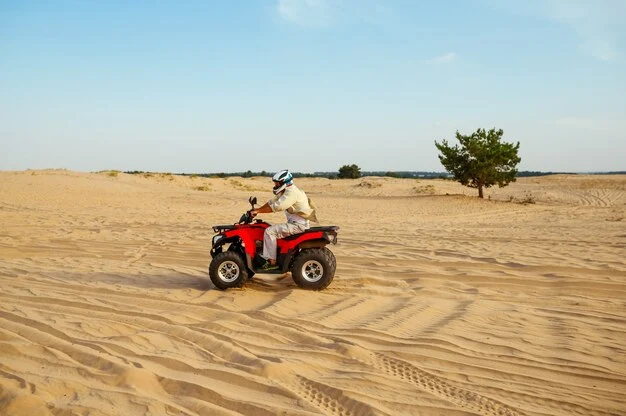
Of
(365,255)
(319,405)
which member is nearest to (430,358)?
(319,405)

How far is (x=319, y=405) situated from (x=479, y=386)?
127cm

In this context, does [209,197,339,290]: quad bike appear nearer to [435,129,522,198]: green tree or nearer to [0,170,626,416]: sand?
[0,170,626,416]: sand

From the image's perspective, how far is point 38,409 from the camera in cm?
365

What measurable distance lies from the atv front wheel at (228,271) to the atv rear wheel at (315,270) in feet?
2.35

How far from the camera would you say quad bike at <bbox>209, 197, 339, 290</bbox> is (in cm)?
746

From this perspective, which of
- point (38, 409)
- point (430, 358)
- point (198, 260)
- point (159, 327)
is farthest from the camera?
point (198, 260)

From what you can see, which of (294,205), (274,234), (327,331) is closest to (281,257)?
(274,234)

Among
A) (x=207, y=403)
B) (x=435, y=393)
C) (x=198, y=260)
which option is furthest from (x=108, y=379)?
(x=198, y=260)

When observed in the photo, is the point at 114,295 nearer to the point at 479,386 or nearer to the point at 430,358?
the point at 430,358

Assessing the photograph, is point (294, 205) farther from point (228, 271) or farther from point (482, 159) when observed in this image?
point (482, 159)

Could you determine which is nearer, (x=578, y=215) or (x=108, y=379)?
(x=108, y=379)

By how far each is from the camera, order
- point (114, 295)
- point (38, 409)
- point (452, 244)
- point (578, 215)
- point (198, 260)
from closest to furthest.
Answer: point (38, 409), point (114, 295), point (198, 260), point (452, 244), point (578, 215)

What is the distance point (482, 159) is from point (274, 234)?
22.0 meters

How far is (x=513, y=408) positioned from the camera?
3.84 m
